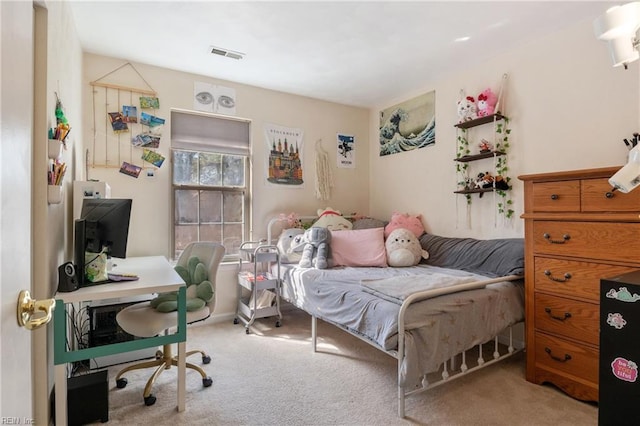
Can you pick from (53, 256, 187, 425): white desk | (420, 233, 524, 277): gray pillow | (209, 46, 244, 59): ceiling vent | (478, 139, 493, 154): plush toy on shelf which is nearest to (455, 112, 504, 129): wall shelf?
(478, 139, 493, 154): plush toy on shelf

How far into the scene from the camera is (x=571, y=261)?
1.91 metres

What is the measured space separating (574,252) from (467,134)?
1.55 meters

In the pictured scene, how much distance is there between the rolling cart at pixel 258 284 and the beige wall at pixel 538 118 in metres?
1.68

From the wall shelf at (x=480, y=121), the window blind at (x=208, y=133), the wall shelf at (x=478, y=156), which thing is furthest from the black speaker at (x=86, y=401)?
the wall shelf at (x=480, y=121)

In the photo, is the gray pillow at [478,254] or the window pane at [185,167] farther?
the window pane at [185,167]

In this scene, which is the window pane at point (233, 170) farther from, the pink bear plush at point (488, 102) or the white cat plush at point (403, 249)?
the pink bear plush at point (488, 102)

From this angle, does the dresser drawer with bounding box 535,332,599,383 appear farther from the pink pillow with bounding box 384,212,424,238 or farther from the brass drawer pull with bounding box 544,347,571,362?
the pink pillow with bounding box 384,212,424,238

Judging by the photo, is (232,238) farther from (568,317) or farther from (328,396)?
(568,317)

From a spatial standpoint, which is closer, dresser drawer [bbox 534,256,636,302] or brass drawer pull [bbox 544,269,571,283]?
dresser drawer [bbox 534,256,636,302]

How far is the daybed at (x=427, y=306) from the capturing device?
1.77 metres

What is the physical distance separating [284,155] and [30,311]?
10.4ft

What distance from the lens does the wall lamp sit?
1.17 meters

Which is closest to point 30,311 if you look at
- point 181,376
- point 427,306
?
point 181,376

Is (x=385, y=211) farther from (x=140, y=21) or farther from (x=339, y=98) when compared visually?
(x=140, y=21)
